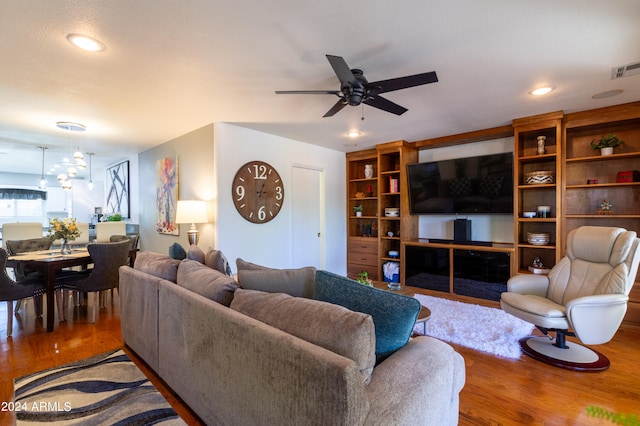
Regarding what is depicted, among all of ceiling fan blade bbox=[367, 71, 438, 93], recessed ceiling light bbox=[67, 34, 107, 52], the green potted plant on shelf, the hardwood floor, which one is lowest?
the hardwood floor

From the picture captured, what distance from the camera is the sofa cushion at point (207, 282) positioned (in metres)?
1.67

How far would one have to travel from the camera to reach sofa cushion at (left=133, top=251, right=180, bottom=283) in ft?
7.17

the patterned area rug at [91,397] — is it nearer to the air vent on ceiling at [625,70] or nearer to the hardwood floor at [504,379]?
the hardwood floor at [504,379]

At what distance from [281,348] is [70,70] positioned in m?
2.68

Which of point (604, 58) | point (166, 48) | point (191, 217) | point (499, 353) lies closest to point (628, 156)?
point (604, 58)

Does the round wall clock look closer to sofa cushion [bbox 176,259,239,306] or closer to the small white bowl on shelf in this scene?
sofa cushion [bbox 176,259,239,306]

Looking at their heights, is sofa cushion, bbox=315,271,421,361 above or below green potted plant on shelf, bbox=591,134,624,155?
→ below

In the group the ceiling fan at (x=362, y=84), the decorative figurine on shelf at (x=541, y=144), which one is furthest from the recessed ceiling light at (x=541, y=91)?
the ceiling fan at (x=362, y=84)

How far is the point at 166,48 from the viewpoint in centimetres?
198

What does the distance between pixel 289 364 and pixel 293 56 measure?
197 cm

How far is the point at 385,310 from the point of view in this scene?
3.97 feet

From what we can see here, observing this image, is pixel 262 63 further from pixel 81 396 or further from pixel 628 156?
pixel 628 156

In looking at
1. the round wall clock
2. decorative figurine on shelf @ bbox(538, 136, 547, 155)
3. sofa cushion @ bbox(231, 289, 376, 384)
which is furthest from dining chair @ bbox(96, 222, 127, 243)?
decorative figurine on shelf @ bbox(538, 136, 547, 155)

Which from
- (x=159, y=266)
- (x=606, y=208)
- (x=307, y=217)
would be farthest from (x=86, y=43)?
(x=606, y=208)
